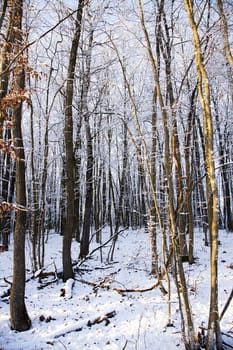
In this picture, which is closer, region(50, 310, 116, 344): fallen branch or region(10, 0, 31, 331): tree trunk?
region(50, 310, 116, 344): fallen branch

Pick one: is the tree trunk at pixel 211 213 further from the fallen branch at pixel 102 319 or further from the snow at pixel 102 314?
the fallen branch at pixel 102 319

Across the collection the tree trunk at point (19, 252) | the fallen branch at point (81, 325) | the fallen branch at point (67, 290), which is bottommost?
the fallen branch at point (81, 325)

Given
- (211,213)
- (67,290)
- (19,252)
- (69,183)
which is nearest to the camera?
(211,213)

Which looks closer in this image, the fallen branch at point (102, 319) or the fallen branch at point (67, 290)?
the fallen branch at point (102, 319)

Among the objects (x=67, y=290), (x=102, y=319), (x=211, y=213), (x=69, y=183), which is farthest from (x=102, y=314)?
(x=69, y=183)

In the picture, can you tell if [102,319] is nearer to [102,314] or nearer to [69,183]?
[102,314]

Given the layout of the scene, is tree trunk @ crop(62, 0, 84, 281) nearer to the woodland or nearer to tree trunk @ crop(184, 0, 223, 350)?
the woodland

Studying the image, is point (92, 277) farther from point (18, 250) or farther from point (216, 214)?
point (216, 214)

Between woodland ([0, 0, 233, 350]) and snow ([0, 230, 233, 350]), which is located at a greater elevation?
woodland ([0, 0, 233, 350])

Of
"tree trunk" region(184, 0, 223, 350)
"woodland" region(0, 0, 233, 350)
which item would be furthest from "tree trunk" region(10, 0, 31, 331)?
"tree trunk" region(184, 0, 223, 350)

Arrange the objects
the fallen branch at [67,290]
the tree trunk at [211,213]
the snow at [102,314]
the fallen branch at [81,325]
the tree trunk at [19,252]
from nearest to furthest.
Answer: the tree trunk at [211,213], the snow at [102,314], the fallen branch at [81,325], the tree trunk at [19,252], the fallen branch at [67,290]

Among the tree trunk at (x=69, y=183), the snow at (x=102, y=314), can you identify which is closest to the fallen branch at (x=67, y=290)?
the snow at (x=102, y=314)

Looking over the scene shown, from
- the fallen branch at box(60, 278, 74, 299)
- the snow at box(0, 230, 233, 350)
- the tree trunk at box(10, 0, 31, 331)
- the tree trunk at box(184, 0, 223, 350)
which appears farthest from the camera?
the fallen branch at box(60, 278, 74, 299)

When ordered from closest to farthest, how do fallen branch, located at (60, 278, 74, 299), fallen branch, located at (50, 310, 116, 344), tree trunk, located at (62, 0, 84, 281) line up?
fallen branch, located at (50, 310, 116, 344), fallen branch, located at (60, 278, 74, 299), tree trunk, located at (62, 0, 84, 281)
